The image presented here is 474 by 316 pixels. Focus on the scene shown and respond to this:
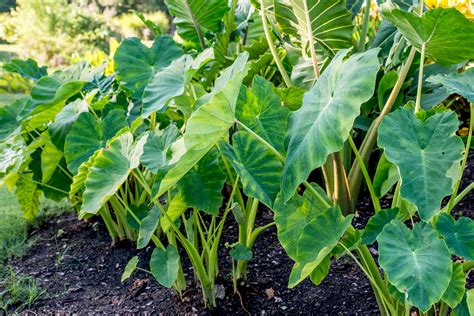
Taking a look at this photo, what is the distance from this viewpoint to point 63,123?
184 cm

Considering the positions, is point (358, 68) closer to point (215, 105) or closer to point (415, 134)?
point (415, 134)

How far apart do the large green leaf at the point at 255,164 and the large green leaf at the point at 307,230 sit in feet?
0.17

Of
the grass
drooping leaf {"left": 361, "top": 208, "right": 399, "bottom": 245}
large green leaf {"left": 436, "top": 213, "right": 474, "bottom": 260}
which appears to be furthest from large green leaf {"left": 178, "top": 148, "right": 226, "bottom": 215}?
the grass

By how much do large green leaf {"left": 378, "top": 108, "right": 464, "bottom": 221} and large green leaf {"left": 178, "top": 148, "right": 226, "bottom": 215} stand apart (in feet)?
1.61

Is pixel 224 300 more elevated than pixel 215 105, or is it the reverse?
pixel 215 105

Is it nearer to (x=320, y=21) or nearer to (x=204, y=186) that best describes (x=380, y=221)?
(x=204, y=186)

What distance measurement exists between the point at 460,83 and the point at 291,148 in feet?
1.34

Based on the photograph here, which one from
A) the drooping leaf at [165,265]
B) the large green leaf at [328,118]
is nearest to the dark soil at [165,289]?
the drooping leaf at [165,265]

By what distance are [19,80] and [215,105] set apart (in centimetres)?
569

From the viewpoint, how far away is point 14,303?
1769mm

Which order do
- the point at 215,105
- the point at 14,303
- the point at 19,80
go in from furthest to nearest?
1. the point at 19,80
2. the point at 14,303
3. the point at 215,105

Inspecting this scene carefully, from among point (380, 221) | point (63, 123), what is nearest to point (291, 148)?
point (380, 221)

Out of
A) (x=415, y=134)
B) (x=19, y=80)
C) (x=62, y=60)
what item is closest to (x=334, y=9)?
(x=415, y=134)

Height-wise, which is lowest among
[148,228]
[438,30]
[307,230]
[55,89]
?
[148,228]
